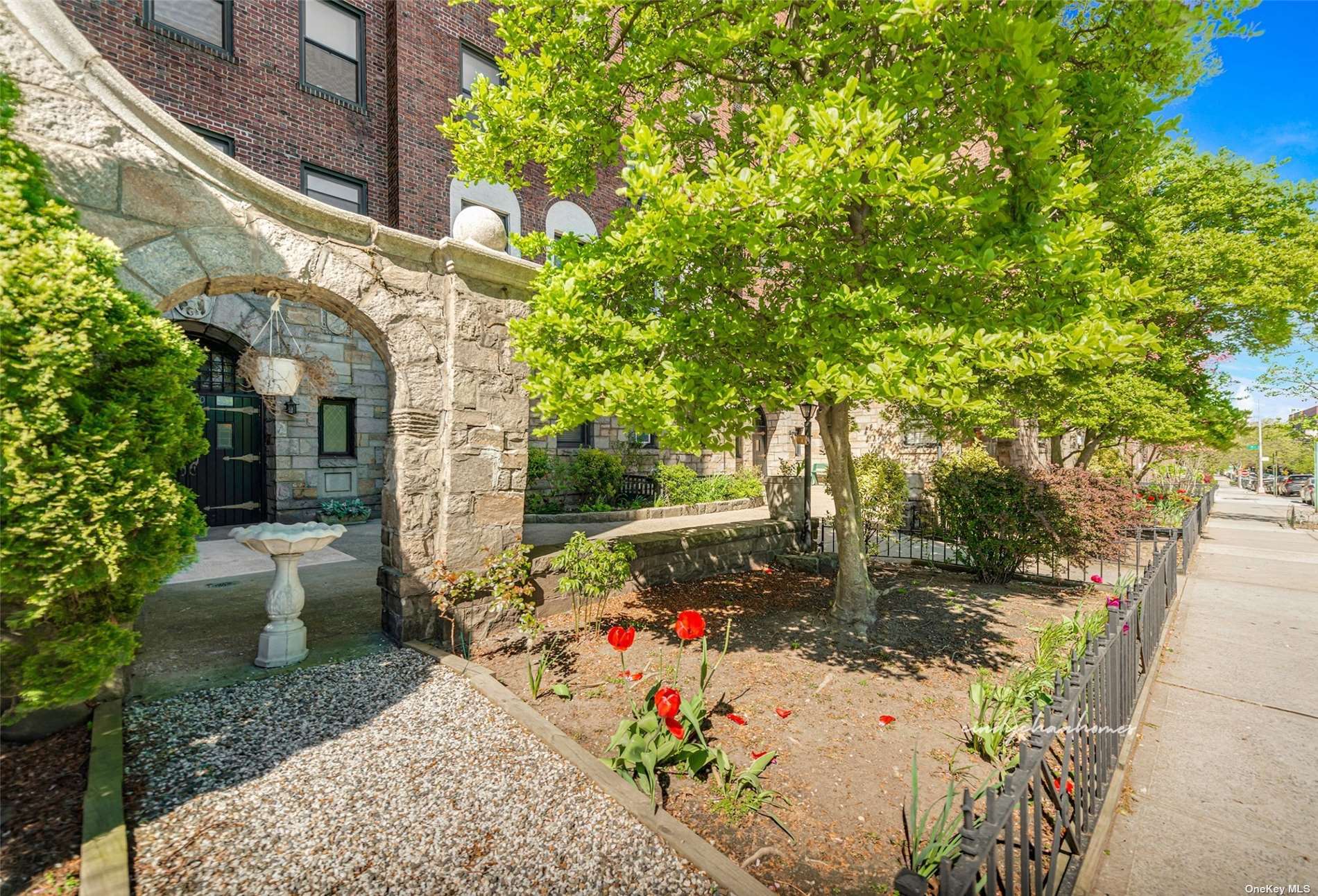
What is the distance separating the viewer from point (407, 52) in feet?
38.0

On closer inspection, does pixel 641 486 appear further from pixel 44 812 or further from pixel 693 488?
pixel 44 812

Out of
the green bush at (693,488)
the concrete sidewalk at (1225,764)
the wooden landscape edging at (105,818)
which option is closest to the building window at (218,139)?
the wooden landscape edging at (105,818)

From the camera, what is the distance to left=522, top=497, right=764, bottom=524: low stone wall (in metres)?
11.4

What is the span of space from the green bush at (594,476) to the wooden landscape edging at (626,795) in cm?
902

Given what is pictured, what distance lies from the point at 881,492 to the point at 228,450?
47.0 ft

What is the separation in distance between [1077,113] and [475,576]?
20.9ft

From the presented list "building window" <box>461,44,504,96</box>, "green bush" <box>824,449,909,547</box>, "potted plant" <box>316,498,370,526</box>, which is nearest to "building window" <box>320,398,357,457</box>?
"potted plant" <box>316,498,370,526</box>

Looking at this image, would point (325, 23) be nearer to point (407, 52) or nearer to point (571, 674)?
point (407, 52)

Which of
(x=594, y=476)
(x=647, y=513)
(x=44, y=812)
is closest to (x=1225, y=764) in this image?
(x=44, y=812)

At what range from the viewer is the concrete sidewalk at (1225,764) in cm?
257

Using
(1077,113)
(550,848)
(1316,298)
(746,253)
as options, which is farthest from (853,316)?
(1316,298)

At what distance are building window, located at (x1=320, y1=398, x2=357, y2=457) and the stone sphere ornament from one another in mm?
8393

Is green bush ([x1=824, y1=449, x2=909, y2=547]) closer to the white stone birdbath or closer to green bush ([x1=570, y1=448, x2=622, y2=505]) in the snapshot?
green bush ([x1=570, y1=448, x2=622, y2=505])

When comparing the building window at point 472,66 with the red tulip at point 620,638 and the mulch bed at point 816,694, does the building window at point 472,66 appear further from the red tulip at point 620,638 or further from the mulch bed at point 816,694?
the red tulip at point 620,638
